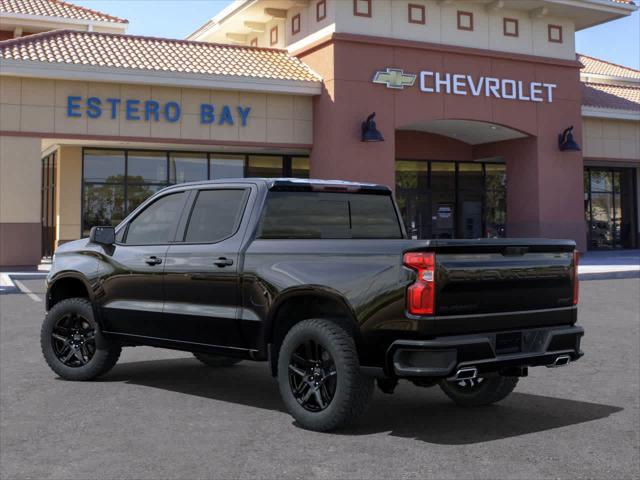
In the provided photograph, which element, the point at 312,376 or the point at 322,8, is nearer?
the point at 312,376

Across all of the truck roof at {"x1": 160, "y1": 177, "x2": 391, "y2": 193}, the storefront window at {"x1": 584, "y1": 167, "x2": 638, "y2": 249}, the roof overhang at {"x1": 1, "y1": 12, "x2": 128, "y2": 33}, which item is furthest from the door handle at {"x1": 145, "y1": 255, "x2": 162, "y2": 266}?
the storefront window at {"x1": 584, "y1": 167, "x2": 638, "y2": 249}

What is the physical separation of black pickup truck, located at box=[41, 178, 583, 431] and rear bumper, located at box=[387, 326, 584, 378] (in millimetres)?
10

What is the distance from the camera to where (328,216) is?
23.4 feet

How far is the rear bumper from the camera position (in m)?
5.44

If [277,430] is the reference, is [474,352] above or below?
above

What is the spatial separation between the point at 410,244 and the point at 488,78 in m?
25.4

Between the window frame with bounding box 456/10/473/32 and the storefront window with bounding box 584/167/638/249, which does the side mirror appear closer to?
the window frame with bounding box 456/10/473/32

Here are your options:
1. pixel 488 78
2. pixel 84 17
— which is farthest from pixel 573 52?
pixel 84 17

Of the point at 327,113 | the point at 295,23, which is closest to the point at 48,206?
the point at 327,113

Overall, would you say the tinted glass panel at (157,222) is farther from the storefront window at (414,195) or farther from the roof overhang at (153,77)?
the storefront window at (414,195)

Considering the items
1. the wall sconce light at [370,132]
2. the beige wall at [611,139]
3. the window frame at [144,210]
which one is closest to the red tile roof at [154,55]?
the wall sconce light at [370,132]

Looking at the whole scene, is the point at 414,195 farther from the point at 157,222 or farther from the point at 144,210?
the point at 157,222

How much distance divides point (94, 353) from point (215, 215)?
2.13 meters

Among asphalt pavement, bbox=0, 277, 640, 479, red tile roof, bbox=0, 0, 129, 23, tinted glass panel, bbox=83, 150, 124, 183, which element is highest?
red tile roof, bbox=0, 0, 129, 23
